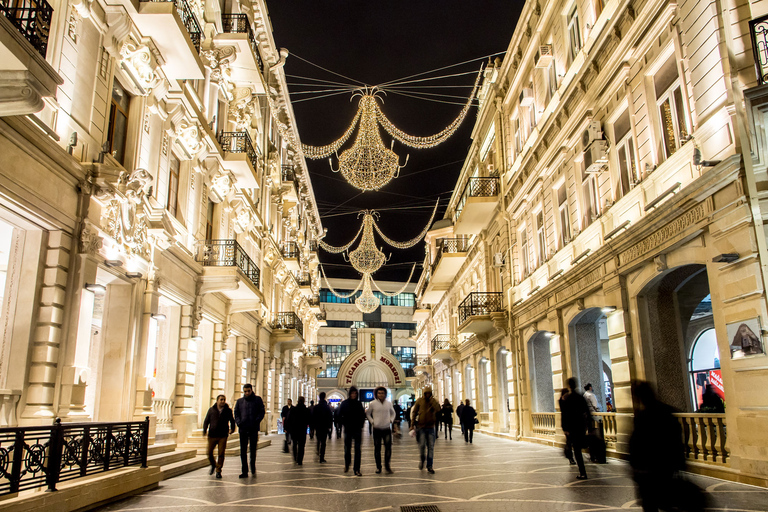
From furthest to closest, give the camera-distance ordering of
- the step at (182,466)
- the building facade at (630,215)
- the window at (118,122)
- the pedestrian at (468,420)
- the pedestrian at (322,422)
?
the pedestrian at (468,420) → the pedestrian at (322,422) → the window at (118,122) → the step at (182,466) → the building facade at (630,215)

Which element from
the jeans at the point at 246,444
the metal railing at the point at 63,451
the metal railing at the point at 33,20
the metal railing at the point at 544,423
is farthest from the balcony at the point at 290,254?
the metal railing at the point at 33,20

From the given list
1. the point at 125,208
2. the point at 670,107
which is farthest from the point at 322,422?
the point at 670,107

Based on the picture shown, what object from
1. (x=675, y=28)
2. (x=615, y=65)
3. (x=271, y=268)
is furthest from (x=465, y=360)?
(x=675, y=28)

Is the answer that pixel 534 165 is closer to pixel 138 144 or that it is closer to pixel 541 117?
pixel 541 117

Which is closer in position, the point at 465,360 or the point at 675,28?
the point at 675,28

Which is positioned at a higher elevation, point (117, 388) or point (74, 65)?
point (74, 65)

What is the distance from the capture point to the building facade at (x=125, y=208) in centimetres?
903

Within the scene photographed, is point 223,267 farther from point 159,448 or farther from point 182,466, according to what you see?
point 182,466

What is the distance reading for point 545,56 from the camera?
17594mm

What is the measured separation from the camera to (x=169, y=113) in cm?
1509

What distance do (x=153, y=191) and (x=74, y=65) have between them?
4.19 metres

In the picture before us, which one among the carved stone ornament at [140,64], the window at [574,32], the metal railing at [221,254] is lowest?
the metal railing at [221,254]

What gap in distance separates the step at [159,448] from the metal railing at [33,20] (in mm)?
8362

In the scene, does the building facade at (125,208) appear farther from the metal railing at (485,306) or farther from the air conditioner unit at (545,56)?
the air conditioner unit at (545,56)
